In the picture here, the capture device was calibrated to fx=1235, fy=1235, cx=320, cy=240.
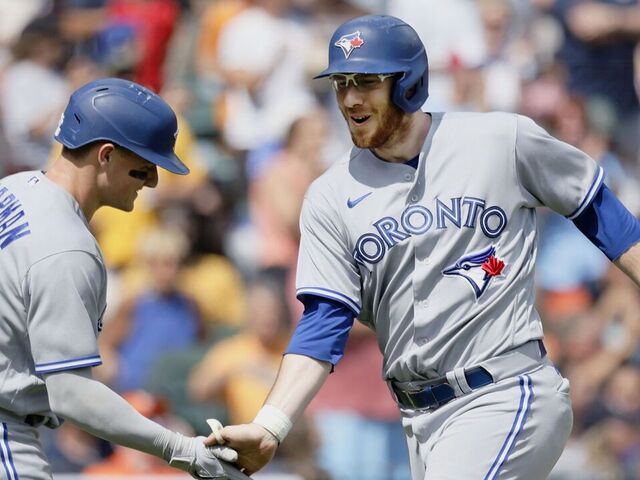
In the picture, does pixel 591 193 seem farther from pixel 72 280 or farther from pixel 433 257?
pixel 72 280

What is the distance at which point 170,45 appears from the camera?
31.5 ft

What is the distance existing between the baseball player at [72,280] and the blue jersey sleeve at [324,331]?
471mm

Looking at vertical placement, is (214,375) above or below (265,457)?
below

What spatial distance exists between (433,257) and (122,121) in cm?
122

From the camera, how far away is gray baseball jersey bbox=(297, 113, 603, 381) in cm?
446

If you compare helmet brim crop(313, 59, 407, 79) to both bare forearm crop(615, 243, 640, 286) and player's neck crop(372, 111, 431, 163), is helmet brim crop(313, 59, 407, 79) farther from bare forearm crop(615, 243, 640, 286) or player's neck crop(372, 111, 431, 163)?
bare forearm crop(615, 243, 640, 286)

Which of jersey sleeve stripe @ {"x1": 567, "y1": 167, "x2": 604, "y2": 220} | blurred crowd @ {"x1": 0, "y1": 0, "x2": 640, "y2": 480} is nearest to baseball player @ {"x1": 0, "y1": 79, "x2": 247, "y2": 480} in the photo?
jersey sleeve stripe @ {"x1": 567, "y1": 167, "x2": 604, "y2": 220}

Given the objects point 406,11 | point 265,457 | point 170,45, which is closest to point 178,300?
point 170,45

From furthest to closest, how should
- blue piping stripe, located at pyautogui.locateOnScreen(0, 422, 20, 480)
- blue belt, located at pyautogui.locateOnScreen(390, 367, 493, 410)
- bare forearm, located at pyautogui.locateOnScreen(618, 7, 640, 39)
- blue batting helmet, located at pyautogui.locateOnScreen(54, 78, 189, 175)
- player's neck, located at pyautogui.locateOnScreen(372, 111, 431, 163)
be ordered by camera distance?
bare forearm, located at pyautogui.locateOnScreen(618, 7, 640, 39)
player's neck, located at pyautogui.locateOnScreen(372, 111, 431, 163)
blue belt, located at pyautogui.locateOnScreen(390, 367, 493, 410)
blue batting helmet, located at pyautogui.locateOnScreen(54, 78, 189, 175)
blue piping stripe, located at pyautogui.locateOnScreen(0, 422, 20, 480)

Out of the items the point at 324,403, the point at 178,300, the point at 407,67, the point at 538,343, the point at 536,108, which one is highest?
the point at 407,67

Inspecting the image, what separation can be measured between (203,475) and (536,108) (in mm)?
5481

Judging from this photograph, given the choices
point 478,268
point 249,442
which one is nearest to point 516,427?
point 478,268

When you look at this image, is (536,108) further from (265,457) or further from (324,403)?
(265,457)

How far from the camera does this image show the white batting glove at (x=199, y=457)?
4270 mm
